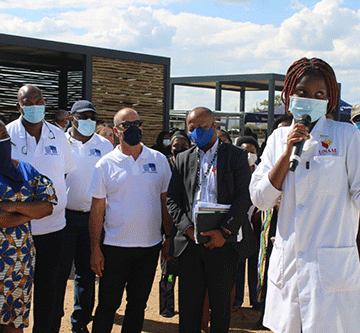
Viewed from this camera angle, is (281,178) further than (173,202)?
No

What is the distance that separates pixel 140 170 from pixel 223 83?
52.0 feet

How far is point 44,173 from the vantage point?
15.6ft

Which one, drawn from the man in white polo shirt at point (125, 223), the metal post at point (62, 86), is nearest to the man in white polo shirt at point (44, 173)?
the man in white polo shirt at point (125, 223)

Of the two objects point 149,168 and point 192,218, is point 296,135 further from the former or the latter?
point 149,168

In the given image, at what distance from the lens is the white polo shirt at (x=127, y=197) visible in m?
4.61

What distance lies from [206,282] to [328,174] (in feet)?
6.37

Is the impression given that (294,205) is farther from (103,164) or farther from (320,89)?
(103,164)

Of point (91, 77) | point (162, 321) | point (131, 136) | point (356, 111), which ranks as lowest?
point (162, 321)

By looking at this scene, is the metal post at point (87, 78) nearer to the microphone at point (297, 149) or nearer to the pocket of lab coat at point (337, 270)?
the microphone at point (297, 149)

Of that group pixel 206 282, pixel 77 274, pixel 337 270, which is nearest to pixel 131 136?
pixel 206 282

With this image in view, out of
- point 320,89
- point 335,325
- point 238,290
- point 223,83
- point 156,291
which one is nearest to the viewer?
point 335,325

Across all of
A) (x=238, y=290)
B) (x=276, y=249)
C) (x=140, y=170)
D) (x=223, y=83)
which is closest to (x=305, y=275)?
(x=276, y=249)

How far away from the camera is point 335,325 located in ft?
9.17

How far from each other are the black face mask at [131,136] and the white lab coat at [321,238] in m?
1.94
